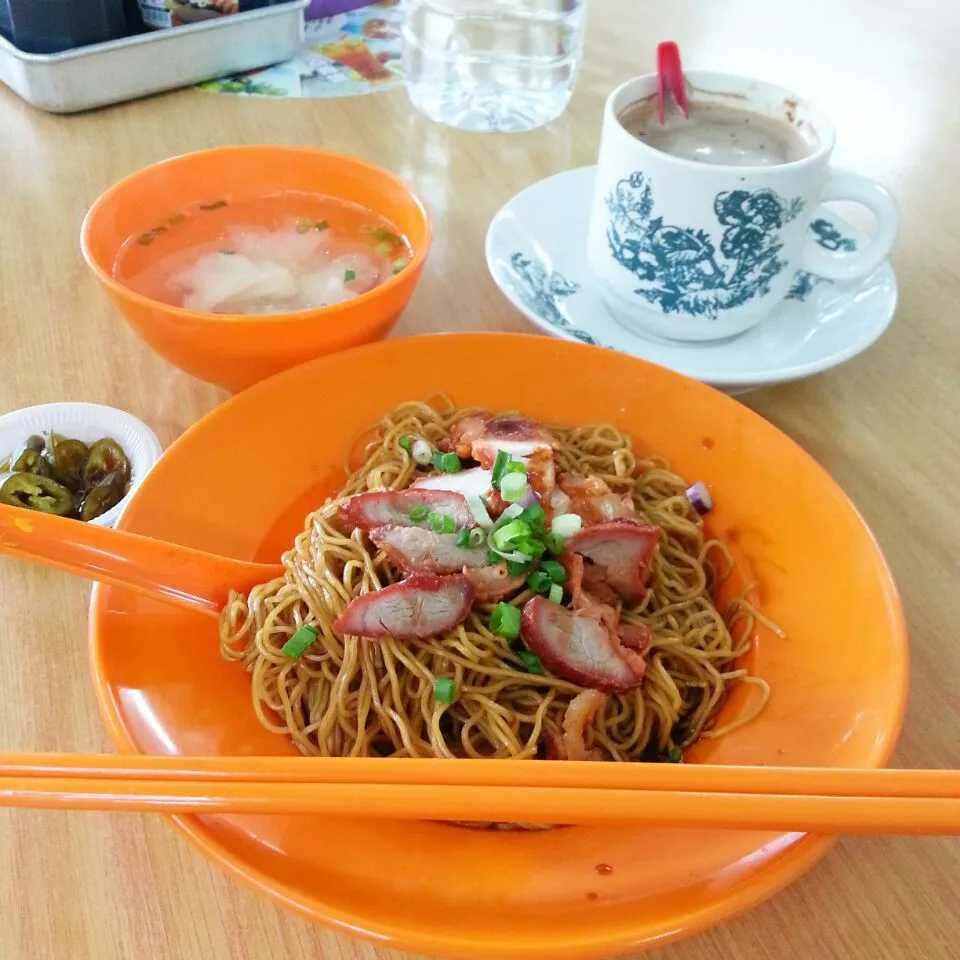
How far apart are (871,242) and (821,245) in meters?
0.13

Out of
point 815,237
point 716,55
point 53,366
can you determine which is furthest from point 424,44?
point 53,366

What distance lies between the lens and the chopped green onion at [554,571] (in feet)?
2.76

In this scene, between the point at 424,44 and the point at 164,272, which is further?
the point at 424,44

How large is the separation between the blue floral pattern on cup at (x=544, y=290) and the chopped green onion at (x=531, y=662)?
0.45m

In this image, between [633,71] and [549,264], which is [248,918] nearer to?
[549,264]

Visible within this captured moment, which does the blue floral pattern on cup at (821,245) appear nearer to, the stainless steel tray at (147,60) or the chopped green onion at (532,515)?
the chopped green onion at (532,515)

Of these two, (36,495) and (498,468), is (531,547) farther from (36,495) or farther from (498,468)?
(36,495)

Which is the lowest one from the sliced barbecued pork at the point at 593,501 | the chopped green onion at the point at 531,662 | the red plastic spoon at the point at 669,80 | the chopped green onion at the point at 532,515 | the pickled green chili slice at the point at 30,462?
the chopped green onion at the point at 531,662

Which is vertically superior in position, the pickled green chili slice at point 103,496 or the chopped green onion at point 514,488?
the chopped green onion at point 514,488

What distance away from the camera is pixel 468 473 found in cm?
93

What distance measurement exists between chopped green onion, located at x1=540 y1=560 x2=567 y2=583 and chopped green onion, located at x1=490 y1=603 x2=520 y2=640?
0.05 metres

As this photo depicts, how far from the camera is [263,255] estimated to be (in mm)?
1117

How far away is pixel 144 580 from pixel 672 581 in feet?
1.82

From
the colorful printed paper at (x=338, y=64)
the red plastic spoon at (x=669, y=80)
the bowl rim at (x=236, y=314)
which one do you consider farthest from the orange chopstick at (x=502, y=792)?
the colorful printed paper at (x=338, y=64)
